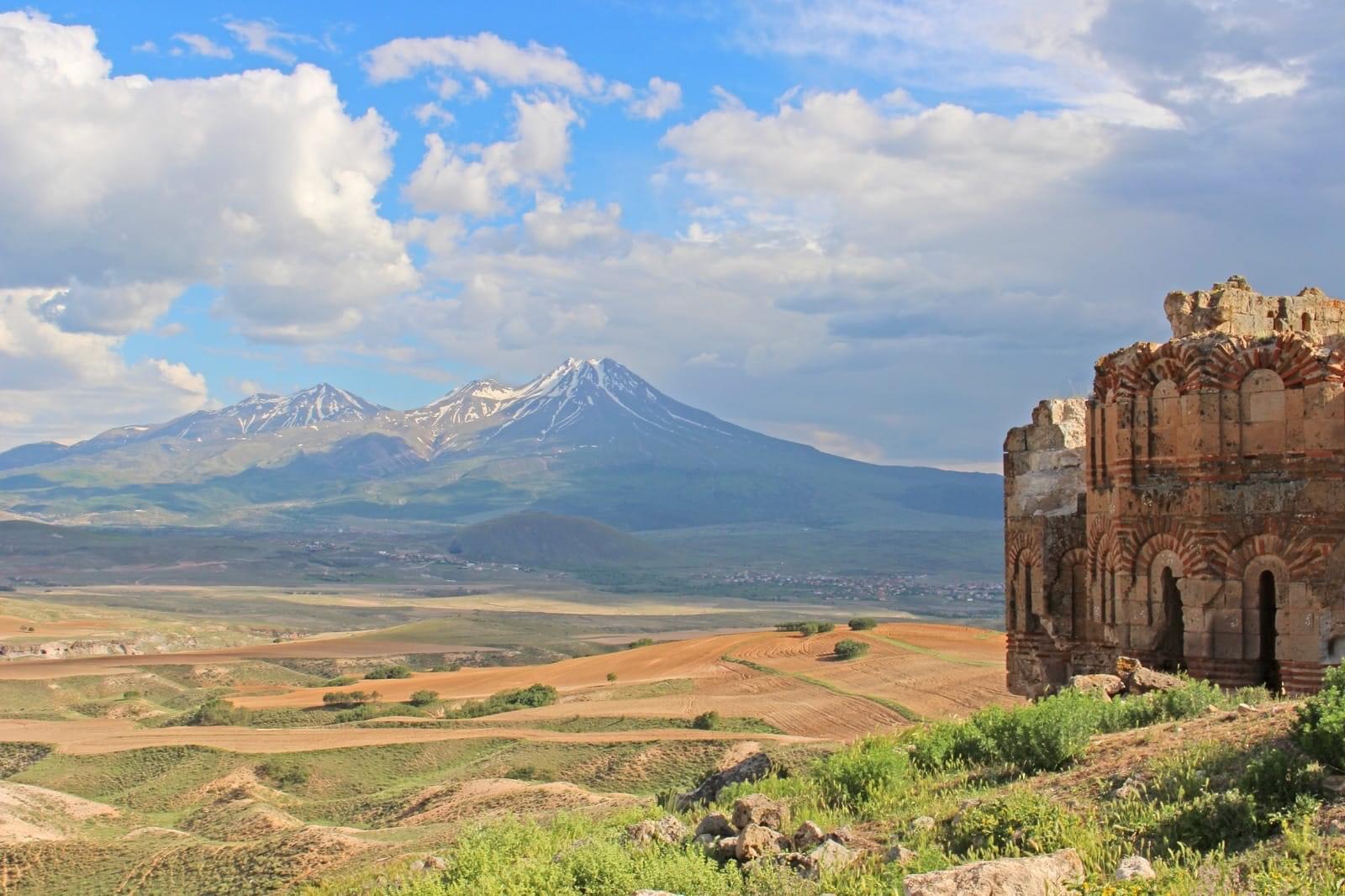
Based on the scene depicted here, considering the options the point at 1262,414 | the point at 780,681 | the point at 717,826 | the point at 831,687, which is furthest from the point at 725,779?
the point at 780,681

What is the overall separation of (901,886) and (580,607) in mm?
118557

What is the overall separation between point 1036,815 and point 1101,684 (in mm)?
4331

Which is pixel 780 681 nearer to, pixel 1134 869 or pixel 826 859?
pixel 826 859

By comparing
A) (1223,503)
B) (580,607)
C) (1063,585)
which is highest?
(1223,503)

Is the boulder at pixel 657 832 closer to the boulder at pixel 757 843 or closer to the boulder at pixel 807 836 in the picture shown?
the boulder at pixel 757 843

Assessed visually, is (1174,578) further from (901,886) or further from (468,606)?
(468,606)

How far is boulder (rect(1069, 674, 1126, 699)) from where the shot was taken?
1184 centimetres

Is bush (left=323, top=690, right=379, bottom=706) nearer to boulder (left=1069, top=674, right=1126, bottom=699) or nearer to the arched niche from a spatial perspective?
boulder (left=1069, top=674, right=1126, bottom=699)

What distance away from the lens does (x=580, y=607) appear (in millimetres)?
124500

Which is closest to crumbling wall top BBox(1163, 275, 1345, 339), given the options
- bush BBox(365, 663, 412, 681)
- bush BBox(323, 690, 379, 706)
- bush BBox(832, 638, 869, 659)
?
bush BBox(832, 638, 869, 659)

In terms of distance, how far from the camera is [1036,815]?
8047 mm

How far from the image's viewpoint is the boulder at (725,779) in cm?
1319

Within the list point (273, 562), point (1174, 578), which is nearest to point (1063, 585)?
point (1174, 578)

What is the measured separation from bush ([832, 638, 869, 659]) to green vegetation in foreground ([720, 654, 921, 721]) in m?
2.32
